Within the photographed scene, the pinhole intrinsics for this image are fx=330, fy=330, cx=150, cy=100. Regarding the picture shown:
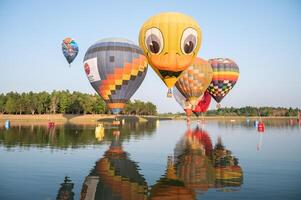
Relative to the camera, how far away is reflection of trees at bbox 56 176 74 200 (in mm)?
13016

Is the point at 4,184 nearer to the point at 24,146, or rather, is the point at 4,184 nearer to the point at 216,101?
the point at 24,146

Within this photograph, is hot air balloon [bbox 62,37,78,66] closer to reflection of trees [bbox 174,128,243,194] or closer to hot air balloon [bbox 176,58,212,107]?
hot air balloon [bbox 176,58,212,107]

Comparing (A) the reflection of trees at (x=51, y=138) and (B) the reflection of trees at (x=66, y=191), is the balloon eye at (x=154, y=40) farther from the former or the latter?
(B) the reflection of trees at (x=66, y=191)

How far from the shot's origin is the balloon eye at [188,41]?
35.4 metres

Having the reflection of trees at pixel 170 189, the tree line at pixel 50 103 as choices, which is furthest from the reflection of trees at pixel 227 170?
the tree line at pixel 50 103

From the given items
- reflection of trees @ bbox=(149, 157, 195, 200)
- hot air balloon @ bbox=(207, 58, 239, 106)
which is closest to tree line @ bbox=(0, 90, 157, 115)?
hot air balloon @ bbox=(207, 58, 239, 106)

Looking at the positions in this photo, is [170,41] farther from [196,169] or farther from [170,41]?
[196,169]

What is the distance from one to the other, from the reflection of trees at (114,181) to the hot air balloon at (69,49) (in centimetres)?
5801

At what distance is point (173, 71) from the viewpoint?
36.5m

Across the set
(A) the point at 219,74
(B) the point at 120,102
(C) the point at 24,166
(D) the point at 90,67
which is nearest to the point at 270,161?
(C) the point at 24,166

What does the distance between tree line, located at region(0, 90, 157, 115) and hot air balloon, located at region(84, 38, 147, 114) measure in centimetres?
7107

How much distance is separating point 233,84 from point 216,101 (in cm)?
493

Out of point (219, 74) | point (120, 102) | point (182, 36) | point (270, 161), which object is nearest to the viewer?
point (270, 161)

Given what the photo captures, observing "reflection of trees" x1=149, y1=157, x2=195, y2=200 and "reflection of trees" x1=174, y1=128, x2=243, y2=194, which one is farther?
"reflection of trees" x1=174, y1=128, x2=243, y2=194
